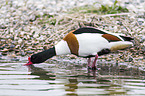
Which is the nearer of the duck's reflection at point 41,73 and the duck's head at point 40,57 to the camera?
the duck's reflection at point 41,73

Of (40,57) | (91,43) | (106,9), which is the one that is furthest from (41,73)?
(106,9)

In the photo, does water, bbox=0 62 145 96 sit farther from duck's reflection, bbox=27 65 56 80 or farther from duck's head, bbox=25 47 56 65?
duck's head, bbox=25 47 56 65

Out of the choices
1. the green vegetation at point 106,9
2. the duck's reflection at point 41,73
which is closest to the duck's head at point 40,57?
the duck's reflection at point 41,73

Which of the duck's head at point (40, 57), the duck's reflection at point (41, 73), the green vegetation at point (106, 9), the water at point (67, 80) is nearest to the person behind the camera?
the water at point (67, 80)

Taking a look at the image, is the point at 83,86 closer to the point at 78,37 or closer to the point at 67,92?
the point at 67,92

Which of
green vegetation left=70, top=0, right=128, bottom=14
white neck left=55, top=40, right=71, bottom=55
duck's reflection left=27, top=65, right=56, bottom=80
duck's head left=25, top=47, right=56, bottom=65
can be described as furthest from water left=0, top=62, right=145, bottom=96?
green vegetation left=70, top=0, right=128, bottom=14

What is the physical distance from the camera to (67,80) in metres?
6.18

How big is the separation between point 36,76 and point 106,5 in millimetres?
6552

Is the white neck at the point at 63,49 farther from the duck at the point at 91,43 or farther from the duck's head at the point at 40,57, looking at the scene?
the duck's head at the point at 40,57

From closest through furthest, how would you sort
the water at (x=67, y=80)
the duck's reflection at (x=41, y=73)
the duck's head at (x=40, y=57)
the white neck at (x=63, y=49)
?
the water at (x=67, y=80) < the duck's reflection at (x=41, y=73) < the white neck at (x=63, y=49) < the duck's head at (x=40, y=57)

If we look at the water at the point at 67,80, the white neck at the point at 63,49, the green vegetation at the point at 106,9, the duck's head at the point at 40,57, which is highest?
the green vegetation at the point at 106,9

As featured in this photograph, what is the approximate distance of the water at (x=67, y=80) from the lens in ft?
17.0

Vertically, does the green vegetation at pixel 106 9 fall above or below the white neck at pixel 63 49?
above

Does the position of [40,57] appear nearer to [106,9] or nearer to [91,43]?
[91,43]
